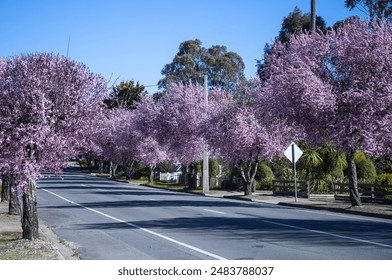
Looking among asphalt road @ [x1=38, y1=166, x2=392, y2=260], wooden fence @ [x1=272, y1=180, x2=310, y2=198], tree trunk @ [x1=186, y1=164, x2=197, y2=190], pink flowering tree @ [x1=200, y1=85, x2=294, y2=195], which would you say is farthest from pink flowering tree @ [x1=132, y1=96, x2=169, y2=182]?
asphalt road @ [x1=38, y1=166, x2=392, y2=260]

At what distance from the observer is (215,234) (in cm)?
1348

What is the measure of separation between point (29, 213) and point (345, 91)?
13.8 meters

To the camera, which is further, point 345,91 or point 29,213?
point 345,91

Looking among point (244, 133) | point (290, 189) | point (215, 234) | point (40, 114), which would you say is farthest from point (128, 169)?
point (40, 114)

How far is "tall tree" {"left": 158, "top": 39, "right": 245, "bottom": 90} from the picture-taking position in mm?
68938

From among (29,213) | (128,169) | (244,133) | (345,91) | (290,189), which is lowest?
(29,213)

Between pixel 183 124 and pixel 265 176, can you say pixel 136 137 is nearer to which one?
pixel 183 124

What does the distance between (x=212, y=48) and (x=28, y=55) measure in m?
60.0

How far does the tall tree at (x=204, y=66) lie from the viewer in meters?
68.9

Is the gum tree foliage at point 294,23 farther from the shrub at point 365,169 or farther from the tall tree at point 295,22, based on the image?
the shrub at point 365,169

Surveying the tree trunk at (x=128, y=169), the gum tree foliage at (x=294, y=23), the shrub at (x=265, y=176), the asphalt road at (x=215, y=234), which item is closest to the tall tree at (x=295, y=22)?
the gum tree foliage at (x=294, y=23)

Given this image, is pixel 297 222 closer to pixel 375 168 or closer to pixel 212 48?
pixel 375 168

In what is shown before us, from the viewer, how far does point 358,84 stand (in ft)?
67.4

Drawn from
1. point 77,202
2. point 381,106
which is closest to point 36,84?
point 381,106
